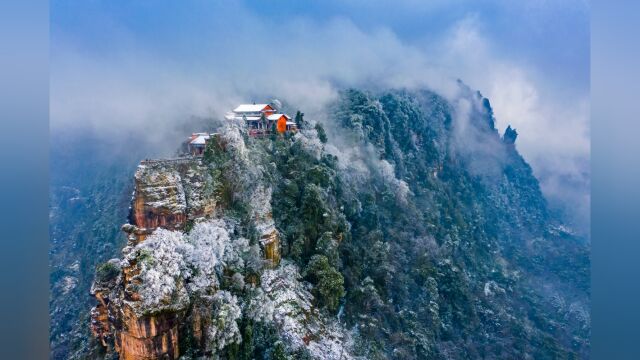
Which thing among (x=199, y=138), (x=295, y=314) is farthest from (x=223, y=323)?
(x=199, y=138)

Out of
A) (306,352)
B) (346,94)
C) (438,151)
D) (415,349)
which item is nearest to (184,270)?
(306,352)

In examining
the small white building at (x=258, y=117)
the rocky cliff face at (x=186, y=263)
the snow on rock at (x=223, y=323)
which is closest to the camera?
the rocky cliff face at (x=186, y=263)

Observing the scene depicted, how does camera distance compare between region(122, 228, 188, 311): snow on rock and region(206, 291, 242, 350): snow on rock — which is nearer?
region(122, 228, 188, 311): snow on rock

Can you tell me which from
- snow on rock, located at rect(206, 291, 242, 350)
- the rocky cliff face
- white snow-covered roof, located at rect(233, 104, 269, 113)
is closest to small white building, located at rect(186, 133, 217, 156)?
the rocky cliff face

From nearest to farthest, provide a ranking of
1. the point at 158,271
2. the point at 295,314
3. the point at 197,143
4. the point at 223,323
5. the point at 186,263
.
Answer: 1. the point at 158,271
2. the point at 223,323
3. the point at 186,263
4. the point at 295,314
5. the point at 197,143

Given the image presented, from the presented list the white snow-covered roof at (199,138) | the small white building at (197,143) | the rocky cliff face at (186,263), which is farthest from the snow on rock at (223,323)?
the white snow-covered roof at (199,138)

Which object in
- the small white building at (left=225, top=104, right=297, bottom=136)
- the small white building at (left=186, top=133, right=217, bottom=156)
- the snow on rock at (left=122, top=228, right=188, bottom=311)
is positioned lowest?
the snow on rock at (left=122, top=228, right=188, bottom=311)

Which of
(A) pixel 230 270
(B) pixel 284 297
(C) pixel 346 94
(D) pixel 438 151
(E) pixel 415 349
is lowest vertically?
(E) pixel 415 349

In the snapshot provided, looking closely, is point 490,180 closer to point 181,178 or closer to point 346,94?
point 346,94

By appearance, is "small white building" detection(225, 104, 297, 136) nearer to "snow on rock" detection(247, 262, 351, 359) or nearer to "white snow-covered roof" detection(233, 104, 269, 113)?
"white snow-covered roof" detection(233, 104, 269, 113)

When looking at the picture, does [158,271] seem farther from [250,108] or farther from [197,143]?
[250,108]

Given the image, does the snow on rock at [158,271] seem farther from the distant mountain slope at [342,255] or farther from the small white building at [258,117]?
the small white building at [258,117]
